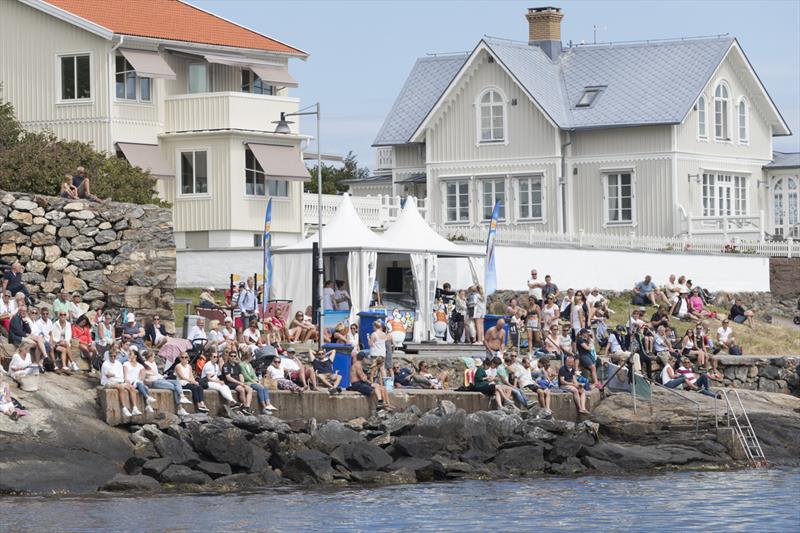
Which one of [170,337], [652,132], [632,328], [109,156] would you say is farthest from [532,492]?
[652,132]

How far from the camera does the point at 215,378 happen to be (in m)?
30.0

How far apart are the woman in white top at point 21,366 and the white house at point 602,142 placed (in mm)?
27956

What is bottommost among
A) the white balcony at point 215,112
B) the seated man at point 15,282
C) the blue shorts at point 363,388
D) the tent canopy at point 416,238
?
the blue shorts at point 363,388

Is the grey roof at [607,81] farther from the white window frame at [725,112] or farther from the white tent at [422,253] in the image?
the white tent at [422,253]

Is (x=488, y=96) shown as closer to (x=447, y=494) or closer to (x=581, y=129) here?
(x=581, y=129)

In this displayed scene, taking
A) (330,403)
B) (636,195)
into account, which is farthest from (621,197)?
(330,403)

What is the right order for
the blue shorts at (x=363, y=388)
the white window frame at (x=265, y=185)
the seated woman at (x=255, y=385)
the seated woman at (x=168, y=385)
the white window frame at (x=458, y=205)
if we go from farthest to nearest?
the white window frame at (x=458, y=205)
the white window frame at (x=265, y=185)
the blue shorts at (x=363, y=388)
the seated woman at (x=255, y=385)
the seated woman at (x=168, y=385)

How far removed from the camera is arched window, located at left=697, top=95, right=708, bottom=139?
55.7 metres

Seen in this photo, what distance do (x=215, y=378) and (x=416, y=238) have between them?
1047cm

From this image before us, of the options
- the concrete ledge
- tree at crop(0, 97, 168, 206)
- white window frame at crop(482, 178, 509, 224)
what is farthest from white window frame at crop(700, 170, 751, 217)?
the concrete ledge

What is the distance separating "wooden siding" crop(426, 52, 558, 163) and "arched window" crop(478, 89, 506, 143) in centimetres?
20

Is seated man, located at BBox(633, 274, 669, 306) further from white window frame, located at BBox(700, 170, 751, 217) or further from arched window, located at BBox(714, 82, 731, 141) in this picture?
arched window, located at BBox(714, 82, 731, 141)

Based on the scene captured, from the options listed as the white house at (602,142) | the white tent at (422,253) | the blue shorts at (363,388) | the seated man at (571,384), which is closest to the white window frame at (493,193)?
the white house at (602,142)

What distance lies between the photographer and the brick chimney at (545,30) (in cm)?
5872
